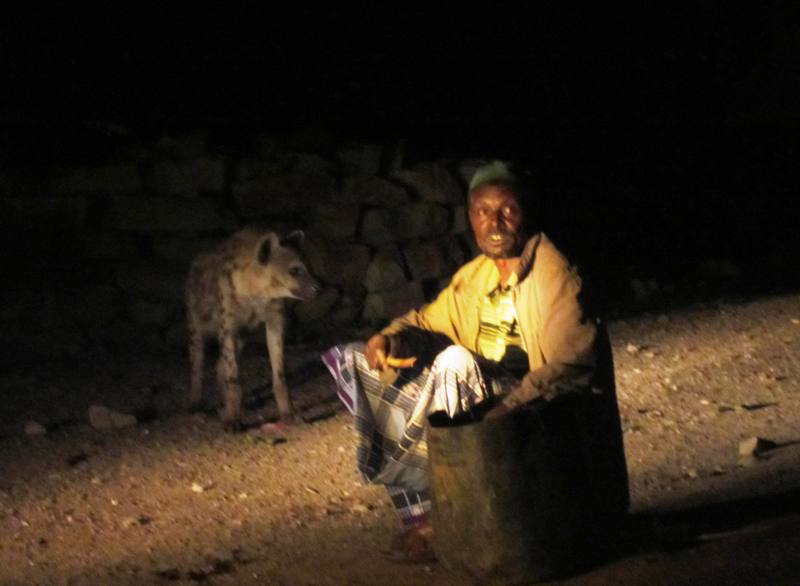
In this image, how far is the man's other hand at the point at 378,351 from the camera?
3.92 m

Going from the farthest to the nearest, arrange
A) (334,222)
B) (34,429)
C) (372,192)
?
(372,192) < (334,222) < (34,429)

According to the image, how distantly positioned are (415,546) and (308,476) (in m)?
1.48

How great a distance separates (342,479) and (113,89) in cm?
472

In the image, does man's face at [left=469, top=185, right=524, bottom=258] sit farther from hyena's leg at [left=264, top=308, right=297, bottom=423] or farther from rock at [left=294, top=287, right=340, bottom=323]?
rock at [left=294, top=287, right=340, bottom=323]

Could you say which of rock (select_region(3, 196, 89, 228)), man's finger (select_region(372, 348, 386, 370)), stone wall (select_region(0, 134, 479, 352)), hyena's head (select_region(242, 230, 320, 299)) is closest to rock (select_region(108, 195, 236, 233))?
stone wall (select_region(0, 134, 479, 352))

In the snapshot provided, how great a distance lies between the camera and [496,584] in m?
3.68

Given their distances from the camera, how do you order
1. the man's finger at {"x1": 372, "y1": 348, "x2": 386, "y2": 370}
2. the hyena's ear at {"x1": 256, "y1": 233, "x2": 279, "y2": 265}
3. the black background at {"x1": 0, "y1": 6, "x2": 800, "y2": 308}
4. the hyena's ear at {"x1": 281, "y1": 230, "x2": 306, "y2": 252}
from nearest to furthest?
the man's finger at {"x1": 372, "y1": 348, "x2": 386, "y2": 370}, the hyena's ear at {"x1": 256, "y1": 233, "x2": 279, "y2": 265}, the hyena's ear at {"x1": 281, "y1": 230, "x2": 306, "y2": 252}, the black background at {"x1": 0, "y1": 6, "x2": 800, "y2": 308}

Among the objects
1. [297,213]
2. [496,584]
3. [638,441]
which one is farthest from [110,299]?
[496,584]

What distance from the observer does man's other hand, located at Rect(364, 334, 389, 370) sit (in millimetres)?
3918

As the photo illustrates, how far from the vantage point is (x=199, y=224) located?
842 centimetres

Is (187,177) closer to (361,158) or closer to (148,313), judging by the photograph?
(148,313)

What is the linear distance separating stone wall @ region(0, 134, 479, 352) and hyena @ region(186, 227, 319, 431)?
5.15 ft

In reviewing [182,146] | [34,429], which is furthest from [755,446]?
[182,146]

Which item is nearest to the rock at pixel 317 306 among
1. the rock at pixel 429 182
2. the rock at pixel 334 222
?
the rock at pixel 334 222
